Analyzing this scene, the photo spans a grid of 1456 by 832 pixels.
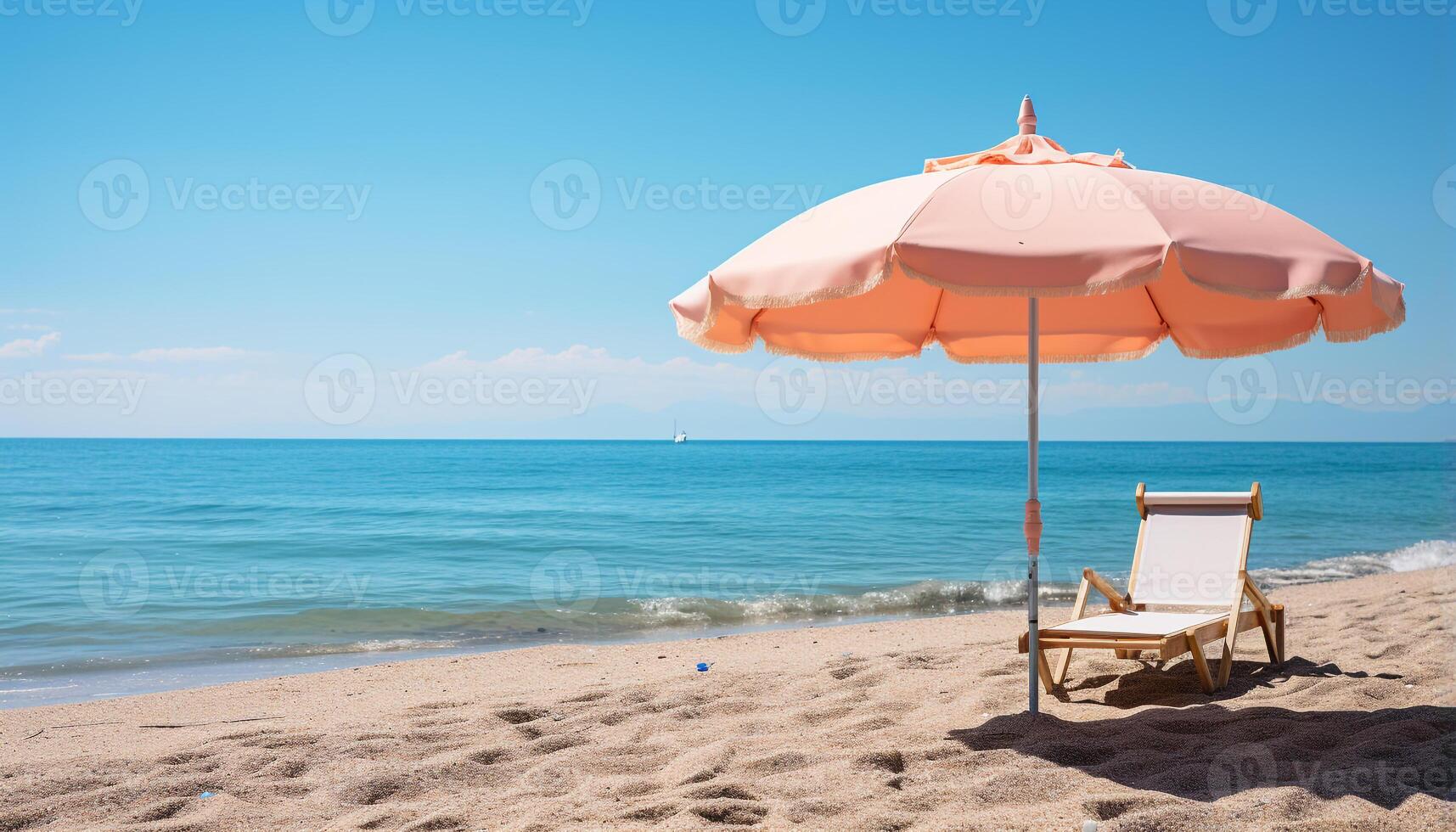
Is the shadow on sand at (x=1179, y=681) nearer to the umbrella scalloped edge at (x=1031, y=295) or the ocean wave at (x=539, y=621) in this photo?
the umbrella scalloped edge at (x=1031, y=295)

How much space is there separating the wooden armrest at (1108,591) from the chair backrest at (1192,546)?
0.10 meters

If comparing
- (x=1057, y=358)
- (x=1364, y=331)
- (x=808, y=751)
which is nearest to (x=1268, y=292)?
(x=1364, y=331)

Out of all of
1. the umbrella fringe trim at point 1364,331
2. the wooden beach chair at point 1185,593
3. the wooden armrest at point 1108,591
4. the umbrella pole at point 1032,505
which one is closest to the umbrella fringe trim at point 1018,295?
Result: the umbrella fringe trim at point 1364,331

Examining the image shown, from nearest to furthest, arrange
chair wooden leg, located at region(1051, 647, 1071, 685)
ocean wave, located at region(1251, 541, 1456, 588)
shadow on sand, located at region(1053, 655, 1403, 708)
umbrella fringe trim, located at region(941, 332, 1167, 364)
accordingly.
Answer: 1. shadow on sand, located at region(1053, 655, 1403, 708)
2. chair wooden leg, located at region(1051, 647, 1071, 685)
3. umbrella fringe trim, located at region(941, 332, 1167, 364)
4. ocean wave, located at region(1251, 541, 1456, 588)

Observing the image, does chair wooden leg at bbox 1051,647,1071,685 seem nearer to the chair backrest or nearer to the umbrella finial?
the chair backrest

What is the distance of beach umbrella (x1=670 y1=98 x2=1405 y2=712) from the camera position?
10.2 ft

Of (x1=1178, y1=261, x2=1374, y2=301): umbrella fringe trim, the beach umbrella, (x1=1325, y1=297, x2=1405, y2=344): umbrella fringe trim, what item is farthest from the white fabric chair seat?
(x1=1178, y1=261, x2=1374, y2=301): umbrella fringe trim

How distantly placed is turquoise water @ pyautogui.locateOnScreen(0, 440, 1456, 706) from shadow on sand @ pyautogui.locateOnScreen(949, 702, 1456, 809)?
5.58 m

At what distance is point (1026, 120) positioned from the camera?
13.9 ft

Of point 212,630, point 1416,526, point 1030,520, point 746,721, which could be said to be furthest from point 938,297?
point 1416,526

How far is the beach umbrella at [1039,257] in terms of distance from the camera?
3123mm

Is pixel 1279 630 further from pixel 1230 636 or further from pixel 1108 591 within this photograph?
pixel 1108 591

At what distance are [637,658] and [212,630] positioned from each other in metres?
A: 4.63

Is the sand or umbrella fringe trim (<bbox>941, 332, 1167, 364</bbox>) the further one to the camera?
umbrella fringe trim (<bbox>941, 332, 1167, 364</bbox>)
